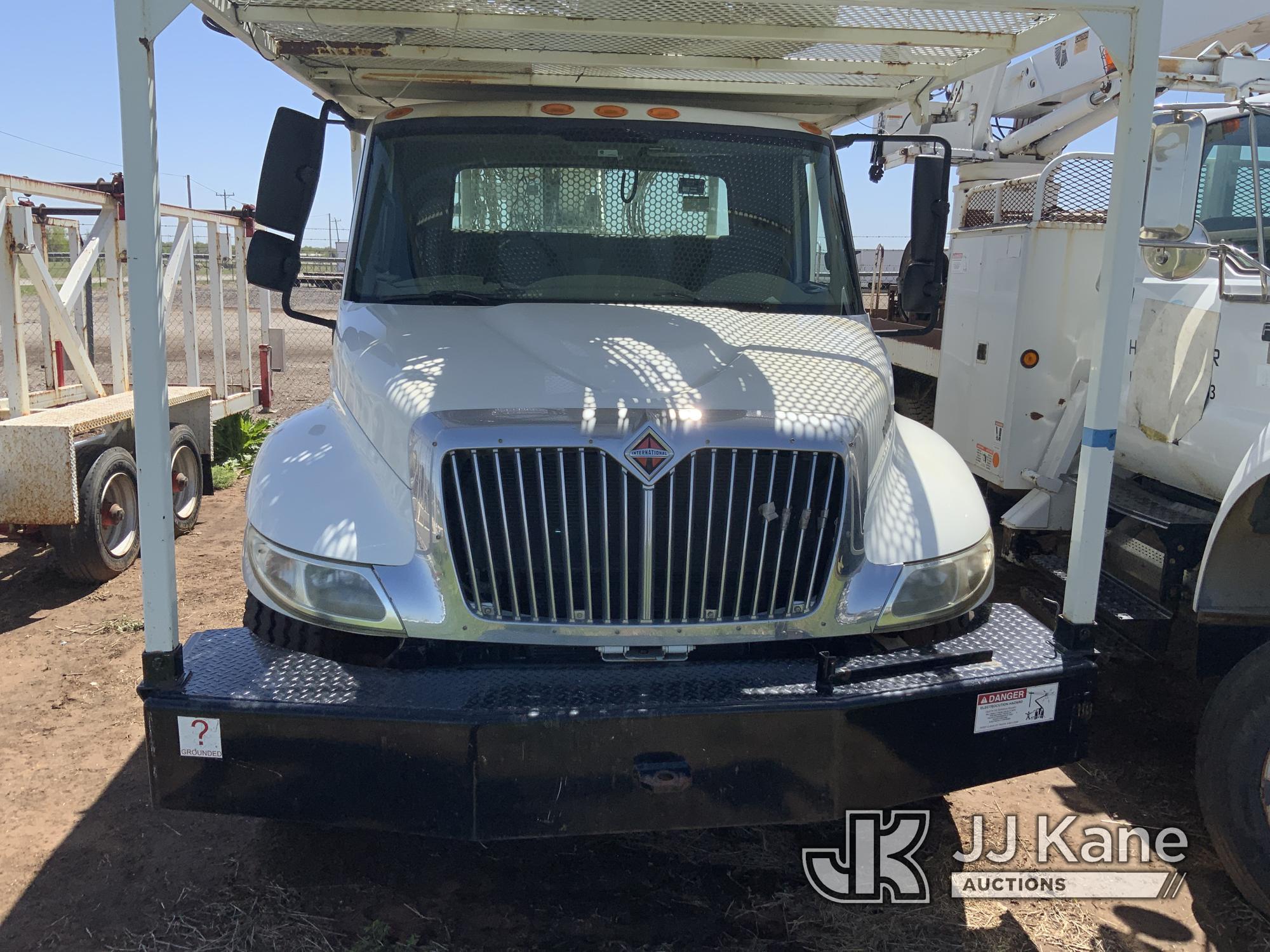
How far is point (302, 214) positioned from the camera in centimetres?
394

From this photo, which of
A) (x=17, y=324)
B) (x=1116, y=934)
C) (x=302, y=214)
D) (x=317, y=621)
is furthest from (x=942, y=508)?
(x=17, y=324)

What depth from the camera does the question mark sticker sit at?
8.97ft

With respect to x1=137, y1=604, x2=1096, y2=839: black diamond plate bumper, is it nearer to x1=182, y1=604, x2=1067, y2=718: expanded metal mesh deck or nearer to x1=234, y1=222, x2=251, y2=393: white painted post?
x1=182, y1=604, x2=1067, y2=718: expanded metal mesh deck

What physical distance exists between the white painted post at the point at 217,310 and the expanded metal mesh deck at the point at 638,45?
13.9ft

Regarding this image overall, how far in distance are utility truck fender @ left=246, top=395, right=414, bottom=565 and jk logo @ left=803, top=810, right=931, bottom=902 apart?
178 centimetres

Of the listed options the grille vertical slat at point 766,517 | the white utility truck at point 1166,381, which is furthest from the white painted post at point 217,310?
the grille vertical slat at point 766,517

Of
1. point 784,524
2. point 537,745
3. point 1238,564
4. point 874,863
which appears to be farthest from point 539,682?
point 1238,564

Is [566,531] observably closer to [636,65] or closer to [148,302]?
[148,302]

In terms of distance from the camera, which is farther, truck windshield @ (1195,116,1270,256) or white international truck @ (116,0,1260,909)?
truck windshield @ (1195,116,1270,256)

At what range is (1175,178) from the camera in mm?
3658

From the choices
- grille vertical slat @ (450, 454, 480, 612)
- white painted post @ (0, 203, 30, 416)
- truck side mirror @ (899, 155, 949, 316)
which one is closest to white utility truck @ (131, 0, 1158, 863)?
grille vertical slat @ (450, 454, 480, 612)

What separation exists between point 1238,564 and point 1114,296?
1.30 m

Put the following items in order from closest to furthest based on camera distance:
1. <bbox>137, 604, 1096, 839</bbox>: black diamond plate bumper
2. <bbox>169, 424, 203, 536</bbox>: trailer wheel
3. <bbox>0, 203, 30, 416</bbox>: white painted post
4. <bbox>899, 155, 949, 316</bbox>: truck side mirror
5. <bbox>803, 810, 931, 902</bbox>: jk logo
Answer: <bbox>137, 604, 1096, 839</bbox>: black diamond plate bumper
<bbox>803, 810, 931, 902</bbox>: jk logo
<bbox>899, 155, 949, 316</bbox>: truck side mirror
<bbox>0, 203, 30, 416</bbox>: white painted post
<bbox>169, 424, 203, 536</bbox>: trailer wheel

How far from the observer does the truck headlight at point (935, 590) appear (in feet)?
10.1
